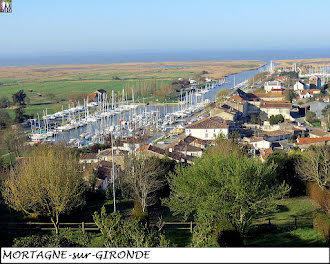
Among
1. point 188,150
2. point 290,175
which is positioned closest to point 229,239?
point 290,175

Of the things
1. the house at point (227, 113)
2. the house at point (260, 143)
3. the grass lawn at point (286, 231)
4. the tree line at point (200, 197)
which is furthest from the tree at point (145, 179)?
the house at point (227, 113)

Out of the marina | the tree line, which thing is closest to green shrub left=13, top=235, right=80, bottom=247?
the tree line

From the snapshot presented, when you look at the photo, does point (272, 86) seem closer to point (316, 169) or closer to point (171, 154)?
point (171, 154)

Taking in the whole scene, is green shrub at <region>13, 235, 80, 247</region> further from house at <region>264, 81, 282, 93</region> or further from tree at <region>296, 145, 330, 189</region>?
house at <region>264, 81, 282, 93</region>

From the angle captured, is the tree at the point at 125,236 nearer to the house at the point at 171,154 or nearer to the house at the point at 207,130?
the house at the point at 171,154

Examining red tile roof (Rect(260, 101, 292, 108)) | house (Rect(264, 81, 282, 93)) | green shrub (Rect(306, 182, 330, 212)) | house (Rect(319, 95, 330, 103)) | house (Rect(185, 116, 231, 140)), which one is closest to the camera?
green shrub (Rect(306, 182, 330, 212))
